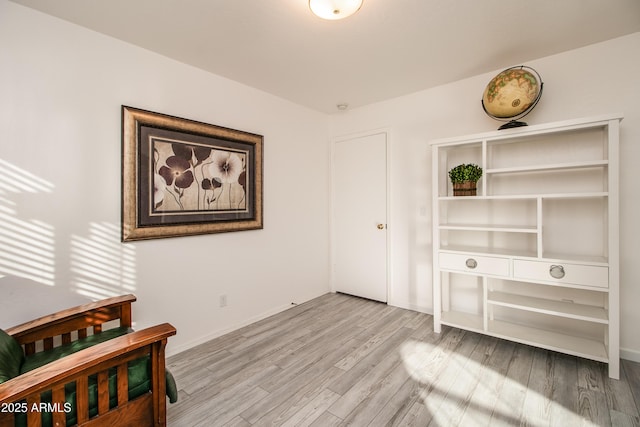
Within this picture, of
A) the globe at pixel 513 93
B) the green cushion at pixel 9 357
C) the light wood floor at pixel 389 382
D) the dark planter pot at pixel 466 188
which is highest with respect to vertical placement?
the globe at pixel 513 93

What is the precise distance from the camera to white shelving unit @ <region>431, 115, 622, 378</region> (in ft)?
6.61

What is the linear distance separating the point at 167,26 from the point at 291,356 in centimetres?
259

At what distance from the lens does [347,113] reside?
3807 millimetres

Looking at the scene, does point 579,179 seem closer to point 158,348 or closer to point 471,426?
point 471,426

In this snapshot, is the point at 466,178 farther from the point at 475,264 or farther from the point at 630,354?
the point at 630,354

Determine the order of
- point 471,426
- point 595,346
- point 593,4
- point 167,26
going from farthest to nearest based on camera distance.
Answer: point 595,346 < point 167,26 < point 593,4 < point 471,426

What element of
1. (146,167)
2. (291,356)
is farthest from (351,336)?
(146,167)

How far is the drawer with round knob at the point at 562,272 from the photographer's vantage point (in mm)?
1982

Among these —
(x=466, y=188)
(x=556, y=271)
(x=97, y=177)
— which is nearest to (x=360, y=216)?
(x=466, y=188)

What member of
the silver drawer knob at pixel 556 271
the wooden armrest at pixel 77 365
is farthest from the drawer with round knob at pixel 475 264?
the wooden armrest at pixel 77 365

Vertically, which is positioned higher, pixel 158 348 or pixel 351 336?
pixel 158 348

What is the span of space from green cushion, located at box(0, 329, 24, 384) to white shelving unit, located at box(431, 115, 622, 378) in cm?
278

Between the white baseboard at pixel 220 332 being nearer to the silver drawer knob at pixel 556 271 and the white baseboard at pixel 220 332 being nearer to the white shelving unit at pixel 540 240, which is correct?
the white shelving unit at pixel 540 240

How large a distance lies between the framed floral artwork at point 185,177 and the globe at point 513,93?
2.17 metres
